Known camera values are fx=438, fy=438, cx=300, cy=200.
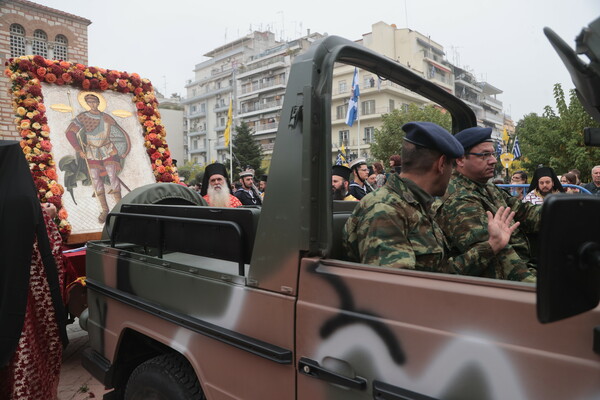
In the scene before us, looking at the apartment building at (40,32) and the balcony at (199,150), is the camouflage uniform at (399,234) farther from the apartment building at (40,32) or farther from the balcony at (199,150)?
the balcony at (199,150)

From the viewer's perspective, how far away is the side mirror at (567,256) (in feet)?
2.79

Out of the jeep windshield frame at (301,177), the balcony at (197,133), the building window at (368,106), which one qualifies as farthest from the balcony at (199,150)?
the jeep windshield frame at (301,177)

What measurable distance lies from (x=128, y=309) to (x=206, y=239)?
742 millimetres

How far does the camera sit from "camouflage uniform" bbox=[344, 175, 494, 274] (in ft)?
5.49

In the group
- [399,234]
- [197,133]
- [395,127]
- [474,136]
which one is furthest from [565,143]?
[197,133]

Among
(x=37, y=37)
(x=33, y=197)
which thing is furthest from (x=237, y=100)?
(x=33, y=197)

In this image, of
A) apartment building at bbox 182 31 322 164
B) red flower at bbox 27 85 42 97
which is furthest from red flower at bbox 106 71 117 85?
apartment building at bbox 182 31 322 164

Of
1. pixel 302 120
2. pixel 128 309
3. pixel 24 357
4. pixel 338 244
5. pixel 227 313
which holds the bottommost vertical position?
pixel 24 357

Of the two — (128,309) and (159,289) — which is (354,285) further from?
(128,309)

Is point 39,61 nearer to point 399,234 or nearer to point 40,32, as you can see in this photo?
point 399,234

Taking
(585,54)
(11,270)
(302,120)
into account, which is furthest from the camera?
(11,270)

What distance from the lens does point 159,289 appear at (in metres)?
2.28

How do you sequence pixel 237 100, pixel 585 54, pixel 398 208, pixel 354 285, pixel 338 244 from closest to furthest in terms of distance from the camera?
pixel 585 54
pixel 354 285
pixel 398 208
pixel 338 244
pixel 237 100

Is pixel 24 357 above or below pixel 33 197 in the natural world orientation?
below
